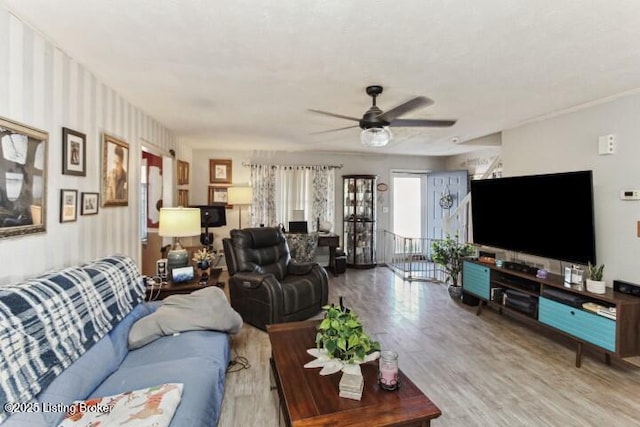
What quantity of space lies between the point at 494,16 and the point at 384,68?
0.80 m

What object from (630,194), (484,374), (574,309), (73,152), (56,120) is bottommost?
(484,374)

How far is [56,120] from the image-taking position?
6.90 feet

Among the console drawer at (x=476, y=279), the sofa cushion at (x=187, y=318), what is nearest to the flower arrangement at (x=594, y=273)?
the console drawer at (x=476, y=279)

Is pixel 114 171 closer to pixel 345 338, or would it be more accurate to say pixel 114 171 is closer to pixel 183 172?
pixel 183 172

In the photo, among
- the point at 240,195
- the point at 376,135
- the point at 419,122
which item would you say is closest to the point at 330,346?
the point at 376,135

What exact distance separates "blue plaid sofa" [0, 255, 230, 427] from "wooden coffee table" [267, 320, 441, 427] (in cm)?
42

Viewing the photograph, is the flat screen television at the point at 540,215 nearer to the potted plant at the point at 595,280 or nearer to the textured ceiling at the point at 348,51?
the potted plant at the point at 595,280

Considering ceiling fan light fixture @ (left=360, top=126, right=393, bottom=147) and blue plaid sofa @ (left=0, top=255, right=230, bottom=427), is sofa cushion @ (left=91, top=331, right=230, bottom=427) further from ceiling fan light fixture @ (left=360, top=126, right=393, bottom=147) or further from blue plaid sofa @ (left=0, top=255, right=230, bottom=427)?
ceiling fan light fixture @ (left=360, top=126, right=393, bottom=147)

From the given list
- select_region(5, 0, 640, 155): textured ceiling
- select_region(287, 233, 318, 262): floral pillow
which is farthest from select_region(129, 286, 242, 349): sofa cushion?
select_region(287, 233, 318, 262): floral pillow

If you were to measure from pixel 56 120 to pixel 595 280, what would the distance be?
14.1ft

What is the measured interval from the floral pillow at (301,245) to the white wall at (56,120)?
2648 mm

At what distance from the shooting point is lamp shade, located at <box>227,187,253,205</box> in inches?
217

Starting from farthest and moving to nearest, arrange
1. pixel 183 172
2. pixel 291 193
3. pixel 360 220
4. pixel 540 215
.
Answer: pixel 360 220 < pixel 291 193 < pixel 183 172 < pixel 540 215

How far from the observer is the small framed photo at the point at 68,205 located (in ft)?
7.14
